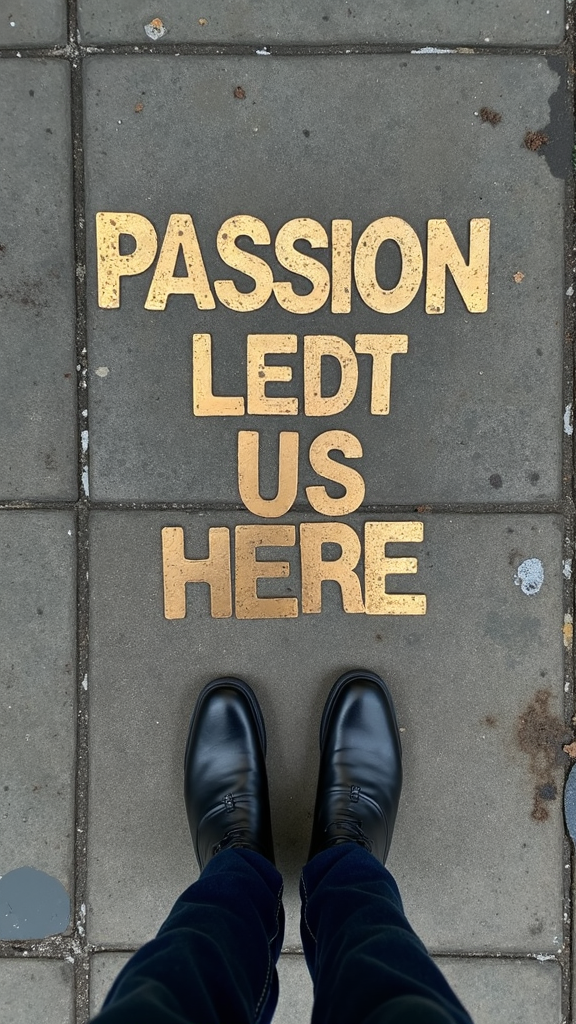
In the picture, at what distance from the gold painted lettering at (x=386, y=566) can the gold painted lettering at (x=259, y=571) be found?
0.21 meters

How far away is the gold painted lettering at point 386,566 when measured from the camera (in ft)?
5.88

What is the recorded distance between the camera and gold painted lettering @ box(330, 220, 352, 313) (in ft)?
5.76

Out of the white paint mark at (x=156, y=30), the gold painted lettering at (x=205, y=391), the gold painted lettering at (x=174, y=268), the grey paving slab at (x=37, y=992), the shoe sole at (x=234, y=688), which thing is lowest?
the grey paving slab at (x=37, y=992)

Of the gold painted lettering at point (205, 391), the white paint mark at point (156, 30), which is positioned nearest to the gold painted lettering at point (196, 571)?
the gold painted lettering at point (205, 391)

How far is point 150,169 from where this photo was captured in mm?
1753

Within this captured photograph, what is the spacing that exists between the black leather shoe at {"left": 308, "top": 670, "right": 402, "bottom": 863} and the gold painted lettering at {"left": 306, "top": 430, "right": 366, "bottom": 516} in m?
0.48

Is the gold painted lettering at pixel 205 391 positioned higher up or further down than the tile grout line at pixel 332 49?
further down

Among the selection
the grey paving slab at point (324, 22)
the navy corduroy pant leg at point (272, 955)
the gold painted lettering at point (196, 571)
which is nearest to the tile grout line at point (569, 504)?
the grey paving slab at point (324, 22)

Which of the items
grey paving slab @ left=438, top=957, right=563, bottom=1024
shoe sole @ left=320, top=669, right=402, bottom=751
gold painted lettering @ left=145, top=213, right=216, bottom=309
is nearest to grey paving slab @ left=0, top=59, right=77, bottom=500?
gold painted lettering @ left=145, top=213, right=216, bottom=309

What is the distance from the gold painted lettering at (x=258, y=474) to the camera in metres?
1.78

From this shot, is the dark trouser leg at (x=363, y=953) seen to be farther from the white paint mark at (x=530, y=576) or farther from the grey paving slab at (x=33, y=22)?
the grey paving slab at (x=33, y=22)

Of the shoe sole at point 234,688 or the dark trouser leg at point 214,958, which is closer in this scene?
the dark trouser leg at point 214,958

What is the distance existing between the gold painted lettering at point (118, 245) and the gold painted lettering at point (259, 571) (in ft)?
→ 2.54

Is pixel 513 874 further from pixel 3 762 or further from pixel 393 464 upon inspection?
pixel 3 762
